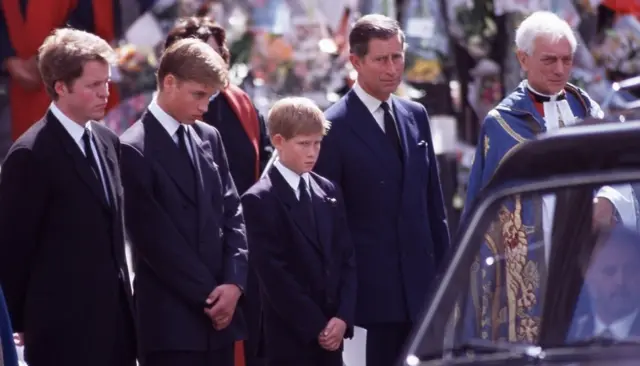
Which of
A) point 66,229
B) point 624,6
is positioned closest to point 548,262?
point 66,229

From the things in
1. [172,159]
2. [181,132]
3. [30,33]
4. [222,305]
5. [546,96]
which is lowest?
[222,305]

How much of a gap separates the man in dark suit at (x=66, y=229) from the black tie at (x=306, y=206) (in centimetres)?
84

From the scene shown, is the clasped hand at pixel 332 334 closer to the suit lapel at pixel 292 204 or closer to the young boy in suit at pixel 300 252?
the young boy in suit at pixel 300 252

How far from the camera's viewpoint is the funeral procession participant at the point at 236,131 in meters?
8.31

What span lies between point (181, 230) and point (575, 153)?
257 centimetres

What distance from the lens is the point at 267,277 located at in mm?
7051

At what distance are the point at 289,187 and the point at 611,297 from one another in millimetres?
2695

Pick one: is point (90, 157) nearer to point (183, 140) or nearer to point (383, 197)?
point (183, 140)

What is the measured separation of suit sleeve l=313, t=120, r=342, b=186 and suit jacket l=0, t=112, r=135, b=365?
4.12 ft

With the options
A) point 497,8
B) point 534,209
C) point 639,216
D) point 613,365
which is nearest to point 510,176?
point 534,209

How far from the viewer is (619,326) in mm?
4551

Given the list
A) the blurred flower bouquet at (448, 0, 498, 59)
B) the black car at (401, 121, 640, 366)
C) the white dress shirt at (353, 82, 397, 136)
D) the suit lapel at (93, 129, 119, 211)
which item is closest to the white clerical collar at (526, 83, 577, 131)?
the white dress shirt at (353, 82, 397, 136)

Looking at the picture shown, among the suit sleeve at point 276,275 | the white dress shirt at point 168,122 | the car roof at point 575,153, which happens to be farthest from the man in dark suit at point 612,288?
the white dress shirt at point 168,122

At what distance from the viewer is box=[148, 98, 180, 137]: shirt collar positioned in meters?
6.95
